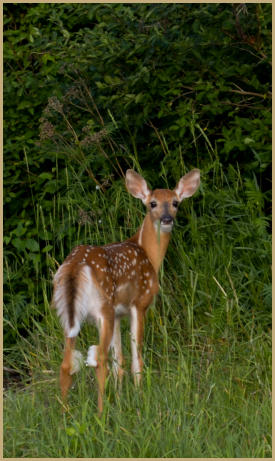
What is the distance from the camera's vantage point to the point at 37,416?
16.3 ft

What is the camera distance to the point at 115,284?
5.35 m

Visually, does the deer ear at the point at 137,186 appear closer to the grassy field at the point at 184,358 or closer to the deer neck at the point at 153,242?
the deer neck at the point at 153,242

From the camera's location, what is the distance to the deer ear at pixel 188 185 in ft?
19.7

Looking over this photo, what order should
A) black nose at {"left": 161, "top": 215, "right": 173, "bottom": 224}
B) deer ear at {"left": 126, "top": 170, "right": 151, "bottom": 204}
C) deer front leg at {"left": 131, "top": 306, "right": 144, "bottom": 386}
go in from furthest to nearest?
1. deer ear at {"left": 126, "top": 170, "right": 151, "bottom": 204}
2. black nose at {"left": 161, "top": 215, "right": 173, "bottom": 224}
3. deer front leg at {"left": 131, "top": 306, "right": 144, "bottom": 386}

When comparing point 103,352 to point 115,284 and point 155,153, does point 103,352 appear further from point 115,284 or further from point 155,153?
point 155,153

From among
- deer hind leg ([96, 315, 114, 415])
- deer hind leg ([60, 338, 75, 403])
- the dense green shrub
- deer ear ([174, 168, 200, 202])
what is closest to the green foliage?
the dense green shrub

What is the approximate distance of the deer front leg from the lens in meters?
5.35

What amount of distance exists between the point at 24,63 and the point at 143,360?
329 centimetres

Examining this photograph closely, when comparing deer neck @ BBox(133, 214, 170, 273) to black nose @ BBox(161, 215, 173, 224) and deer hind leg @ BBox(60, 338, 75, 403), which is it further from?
deer hind leg @ BBox(60, 338, 75, 403)

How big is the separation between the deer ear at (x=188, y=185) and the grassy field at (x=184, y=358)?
1.10ft

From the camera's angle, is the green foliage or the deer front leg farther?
the green foliage

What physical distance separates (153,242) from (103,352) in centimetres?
109

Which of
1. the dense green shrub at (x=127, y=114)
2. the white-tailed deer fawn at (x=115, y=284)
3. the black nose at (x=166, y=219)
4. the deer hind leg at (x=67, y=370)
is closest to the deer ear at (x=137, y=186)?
the white-tailed deer fawn at (x=115, y=284)

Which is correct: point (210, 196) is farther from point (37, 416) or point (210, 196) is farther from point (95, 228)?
point (37, 416)
